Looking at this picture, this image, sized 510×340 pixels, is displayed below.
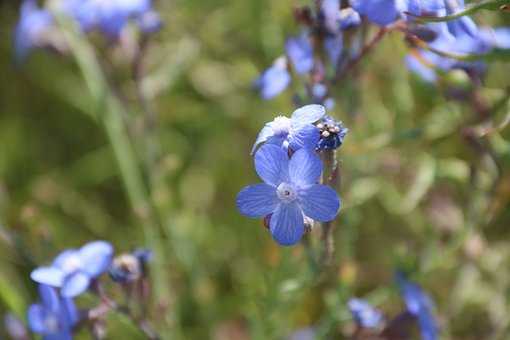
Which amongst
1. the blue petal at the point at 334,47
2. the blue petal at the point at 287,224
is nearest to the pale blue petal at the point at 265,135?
the blue petal at the point at 287,224

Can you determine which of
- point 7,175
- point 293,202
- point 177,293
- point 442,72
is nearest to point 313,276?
point 293,202

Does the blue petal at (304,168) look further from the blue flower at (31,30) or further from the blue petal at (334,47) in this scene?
the blue flower at (31,30)

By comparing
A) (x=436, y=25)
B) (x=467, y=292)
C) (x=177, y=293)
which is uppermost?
(x=436, y=25)

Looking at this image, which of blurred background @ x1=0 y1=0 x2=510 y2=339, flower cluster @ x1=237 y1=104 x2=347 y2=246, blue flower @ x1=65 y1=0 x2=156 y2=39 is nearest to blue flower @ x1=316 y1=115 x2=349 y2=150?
flower cluster @ x1=237 y1=104 x2=347 y2=246

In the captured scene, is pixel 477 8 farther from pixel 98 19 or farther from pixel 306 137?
pixel 98 19

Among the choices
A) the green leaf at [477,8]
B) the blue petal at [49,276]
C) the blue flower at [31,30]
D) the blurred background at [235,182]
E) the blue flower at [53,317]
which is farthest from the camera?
the blue flower at [31,30]

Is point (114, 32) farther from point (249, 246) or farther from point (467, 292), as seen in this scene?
point (467, 292)
